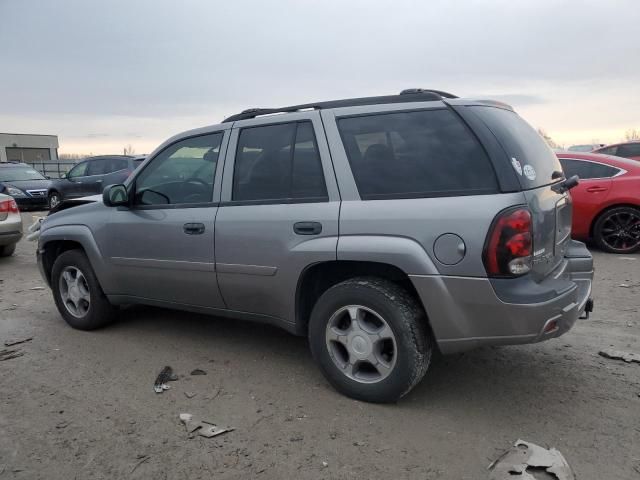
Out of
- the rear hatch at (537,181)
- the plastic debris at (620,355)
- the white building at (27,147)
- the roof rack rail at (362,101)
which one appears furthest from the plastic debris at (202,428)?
the white building at (27,147)

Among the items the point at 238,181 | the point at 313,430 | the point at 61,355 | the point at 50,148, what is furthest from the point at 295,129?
the point at 50,148

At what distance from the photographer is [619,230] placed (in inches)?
306

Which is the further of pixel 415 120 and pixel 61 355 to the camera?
pixel 61 355

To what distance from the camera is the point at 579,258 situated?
141 inches

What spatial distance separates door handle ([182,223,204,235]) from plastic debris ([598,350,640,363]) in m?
3.16

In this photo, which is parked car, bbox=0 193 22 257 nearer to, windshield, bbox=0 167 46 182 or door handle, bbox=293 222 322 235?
door handle, bbox=293 222 322 235

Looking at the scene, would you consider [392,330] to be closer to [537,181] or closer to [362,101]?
[537,181]

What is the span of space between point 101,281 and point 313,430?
2.59 meters

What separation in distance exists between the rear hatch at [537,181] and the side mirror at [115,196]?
283cm

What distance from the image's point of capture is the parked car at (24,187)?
16.6m

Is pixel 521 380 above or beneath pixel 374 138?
beneath

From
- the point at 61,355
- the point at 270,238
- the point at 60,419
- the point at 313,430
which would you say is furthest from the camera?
the point at 61,355

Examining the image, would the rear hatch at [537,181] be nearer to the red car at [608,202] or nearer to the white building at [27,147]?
the red car at [608,202]

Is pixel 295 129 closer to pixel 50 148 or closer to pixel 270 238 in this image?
pixel 270 238
